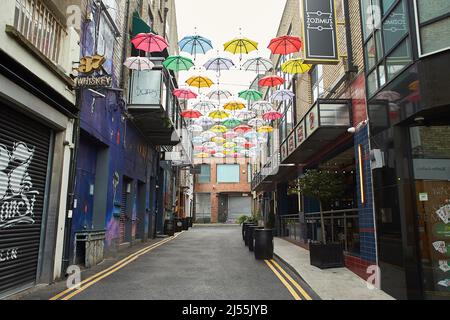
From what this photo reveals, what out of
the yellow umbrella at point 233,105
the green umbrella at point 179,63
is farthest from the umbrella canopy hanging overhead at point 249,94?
the green umbrella at point 179,63

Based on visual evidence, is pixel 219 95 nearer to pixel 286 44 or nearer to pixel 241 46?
pixel 241 46

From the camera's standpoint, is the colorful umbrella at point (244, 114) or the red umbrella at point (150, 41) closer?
the red umbrella at point (150, 41)

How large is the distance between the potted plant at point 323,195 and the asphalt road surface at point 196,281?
0.99m

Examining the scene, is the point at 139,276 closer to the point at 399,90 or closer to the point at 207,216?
the point at 399,90

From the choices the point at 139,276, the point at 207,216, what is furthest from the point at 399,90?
the point at 207,216

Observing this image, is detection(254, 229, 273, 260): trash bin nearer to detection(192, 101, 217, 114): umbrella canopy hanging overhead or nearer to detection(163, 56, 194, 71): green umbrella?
detection(163, 56, 194, 71): green umbrella

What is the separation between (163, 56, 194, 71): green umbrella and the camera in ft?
45.4

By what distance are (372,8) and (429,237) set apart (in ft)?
17.8

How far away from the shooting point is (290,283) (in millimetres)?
7992

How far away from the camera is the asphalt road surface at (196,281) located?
22.1 feet

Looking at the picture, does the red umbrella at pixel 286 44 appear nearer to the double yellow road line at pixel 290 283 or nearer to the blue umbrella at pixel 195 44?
the blue umbrella at pixel 195 44

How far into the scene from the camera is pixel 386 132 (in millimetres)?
7586

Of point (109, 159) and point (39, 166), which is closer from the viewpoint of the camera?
point (39, 166)

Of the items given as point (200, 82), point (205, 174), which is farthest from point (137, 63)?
point (205, 174)
